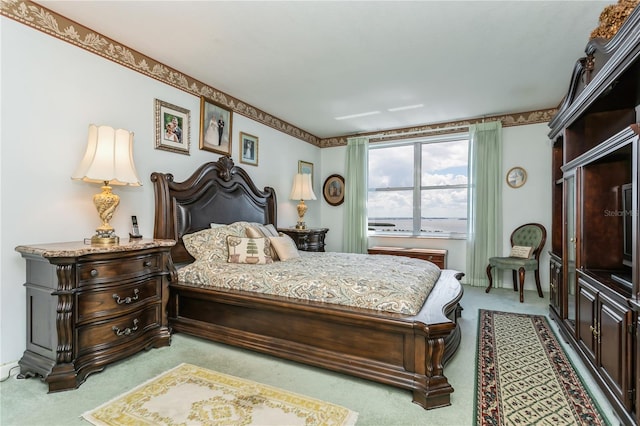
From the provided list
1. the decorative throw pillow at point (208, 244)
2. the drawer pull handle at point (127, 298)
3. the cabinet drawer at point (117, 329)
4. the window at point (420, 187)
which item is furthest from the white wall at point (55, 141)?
the window at point (420, 187)

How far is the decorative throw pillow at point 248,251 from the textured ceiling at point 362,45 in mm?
1781

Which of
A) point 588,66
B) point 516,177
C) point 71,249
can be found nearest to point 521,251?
point 516,177

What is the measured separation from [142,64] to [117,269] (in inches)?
76.8

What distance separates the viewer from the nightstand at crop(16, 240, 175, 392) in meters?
2.07

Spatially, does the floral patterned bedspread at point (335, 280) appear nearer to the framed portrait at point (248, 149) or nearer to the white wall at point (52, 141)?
the white wall at point (52, 141)

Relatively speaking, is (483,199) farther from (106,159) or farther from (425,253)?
(106,159)


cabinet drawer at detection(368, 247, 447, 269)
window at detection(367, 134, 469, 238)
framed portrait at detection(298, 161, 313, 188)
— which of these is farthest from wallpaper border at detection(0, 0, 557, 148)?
cabinet drawer at detection(368, 247, 447, 269)

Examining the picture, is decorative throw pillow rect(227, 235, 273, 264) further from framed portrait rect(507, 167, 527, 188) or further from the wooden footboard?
framed portrait rect(507, 167, 527, 188)

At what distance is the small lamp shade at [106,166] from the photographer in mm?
2348

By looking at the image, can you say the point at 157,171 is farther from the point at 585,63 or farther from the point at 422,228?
the point at 422,228

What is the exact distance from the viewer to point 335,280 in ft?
8.05

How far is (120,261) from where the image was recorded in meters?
2.39

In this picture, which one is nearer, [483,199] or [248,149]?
[248,149]

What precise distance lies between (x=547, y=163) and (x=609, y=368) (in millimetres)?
3633
